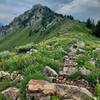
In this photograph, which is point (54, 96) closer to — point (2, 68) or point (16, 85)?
point (16, 85)

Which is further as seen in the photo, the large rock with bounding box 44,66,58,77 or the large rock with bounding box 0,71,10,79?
the large rock with bounding box 0,71,10,79

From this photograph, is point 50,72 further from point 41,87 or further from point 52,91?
point 52,91

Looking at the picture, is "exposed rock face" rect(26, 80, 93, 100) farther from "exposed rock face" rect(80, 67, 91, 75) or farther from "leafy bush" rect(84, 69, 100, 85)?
"exposed rock face" rect(80, 67, 91, 75)

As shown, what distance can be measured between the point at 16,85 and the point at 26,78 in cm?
61

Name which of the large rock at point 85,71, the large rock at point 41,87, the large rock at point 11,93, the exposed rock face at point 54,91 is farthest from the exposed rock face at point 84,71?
the large rock at point 11,93

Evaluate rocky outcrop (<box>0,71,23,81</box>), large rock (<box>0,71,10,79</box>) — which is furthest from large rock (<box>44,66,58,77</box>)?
large rock (<box>0,71,10,79</box>)

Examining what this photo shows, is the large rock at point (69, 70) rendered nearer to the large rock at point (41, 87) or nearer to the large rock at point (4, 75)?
the large rock at point (4, 75)

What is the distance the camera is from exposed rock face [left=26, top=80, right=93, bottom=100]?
13242mm

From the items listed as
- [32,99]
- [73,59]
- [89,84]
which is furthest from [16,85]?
[73,59]

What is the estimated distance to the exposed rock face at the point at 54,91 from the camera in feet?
43.4

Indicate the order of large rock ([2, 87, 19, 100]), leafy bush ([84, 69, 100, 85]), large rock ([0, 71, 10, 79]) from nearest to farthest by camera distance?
large rock ([2, 87, 19, 100]), leafy bush ([84, 69, 100, 85]), large rock ([0, 71, 10, 79])

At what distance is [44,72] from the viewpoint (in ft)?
53.6

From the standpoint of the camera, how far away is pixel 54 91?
13.4 metres

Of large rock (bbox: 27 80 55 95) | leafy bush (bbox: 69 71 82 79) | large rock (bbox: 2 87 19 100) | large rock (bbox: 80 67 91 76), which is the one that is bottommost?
large rock (bbox: 2 87 19 100)
